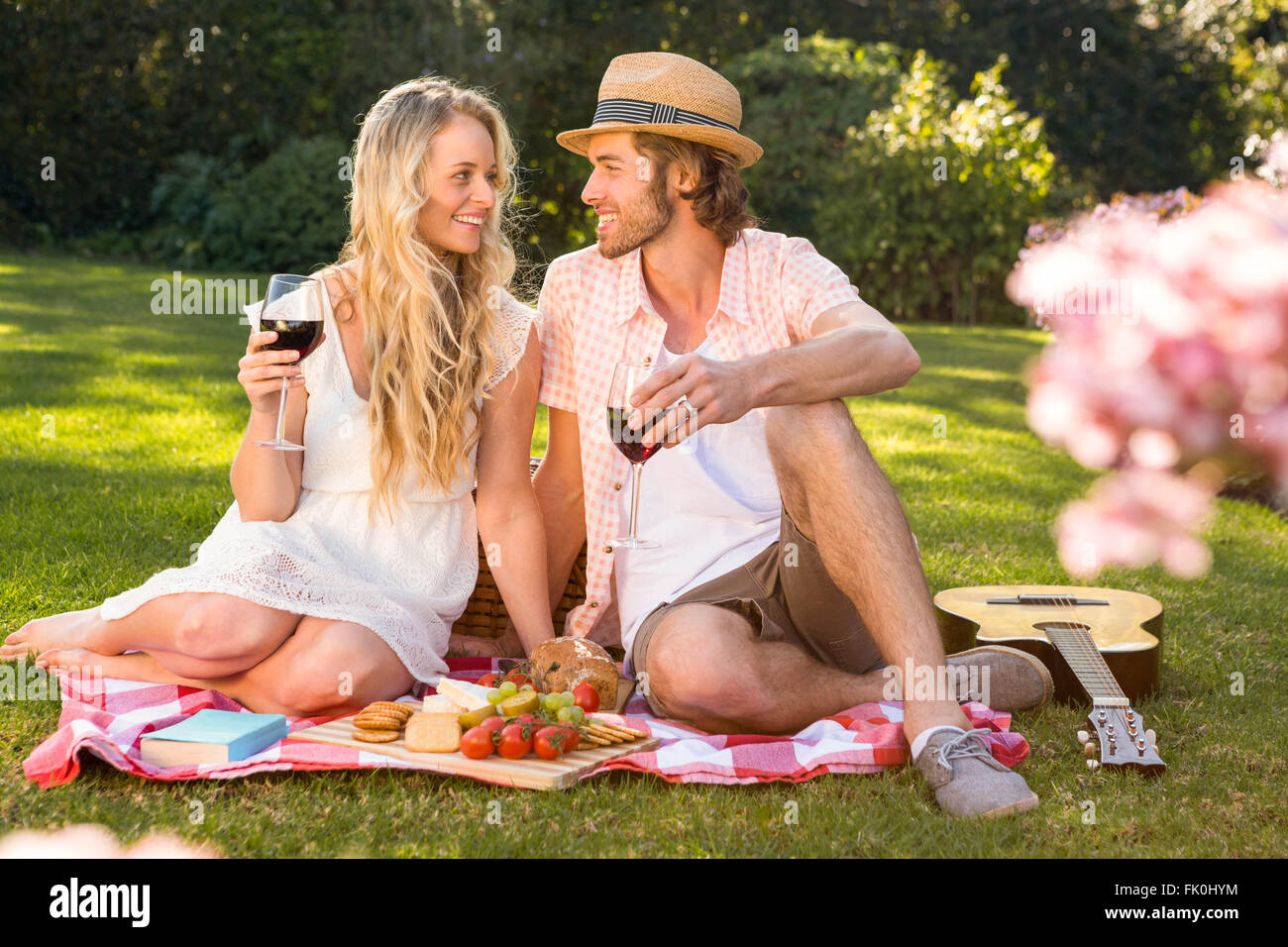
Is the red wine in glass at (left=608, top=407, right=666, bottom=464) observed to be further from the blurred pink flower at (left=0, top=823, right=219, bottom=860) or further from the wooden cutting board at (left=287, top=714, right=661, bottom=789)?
the blurred pink flower at (left=0, top=823, right=219, bottom=860)

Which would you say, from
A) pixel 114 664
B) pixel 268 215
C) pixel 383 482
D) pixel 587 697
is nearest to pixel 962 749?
pixel 587 697

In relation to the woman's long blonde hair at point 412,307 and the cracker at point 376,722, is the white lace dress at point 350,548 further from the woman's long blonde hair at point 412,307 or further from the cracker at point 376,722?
the cracker at point 376,722

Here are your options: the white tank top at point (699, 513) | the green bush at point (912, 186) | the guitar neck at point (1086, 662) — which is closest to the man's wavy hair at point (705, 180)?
the white tank top at point (699, 513)

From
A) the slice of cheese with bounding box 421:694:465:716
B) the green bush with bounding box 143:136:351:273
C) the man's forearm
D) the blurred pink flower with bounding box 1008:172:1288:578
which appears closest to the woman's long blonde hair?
the slice of cheese with bounding box 421:694:465:716

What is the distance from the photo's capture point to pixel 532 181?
19547mm

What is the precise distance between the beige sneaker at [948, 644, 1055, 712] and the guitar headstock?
0.69 feet

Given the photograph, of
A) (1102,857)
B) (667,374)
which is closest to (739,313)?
(667,374)

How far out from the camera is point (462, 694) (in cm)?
296

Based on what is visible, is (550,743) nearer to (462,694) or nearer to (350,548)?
(462,694)

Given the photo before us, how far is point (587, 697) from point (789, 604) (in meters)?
0.53

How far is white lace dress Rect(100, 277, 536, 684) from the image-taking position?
123 inches

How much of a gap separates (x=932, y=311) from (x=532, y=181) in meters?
6.40

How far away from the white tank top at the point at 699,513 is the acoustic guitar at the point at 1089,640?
0.71 m

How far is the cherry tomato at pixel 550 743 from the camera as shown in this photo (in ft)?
9.11
